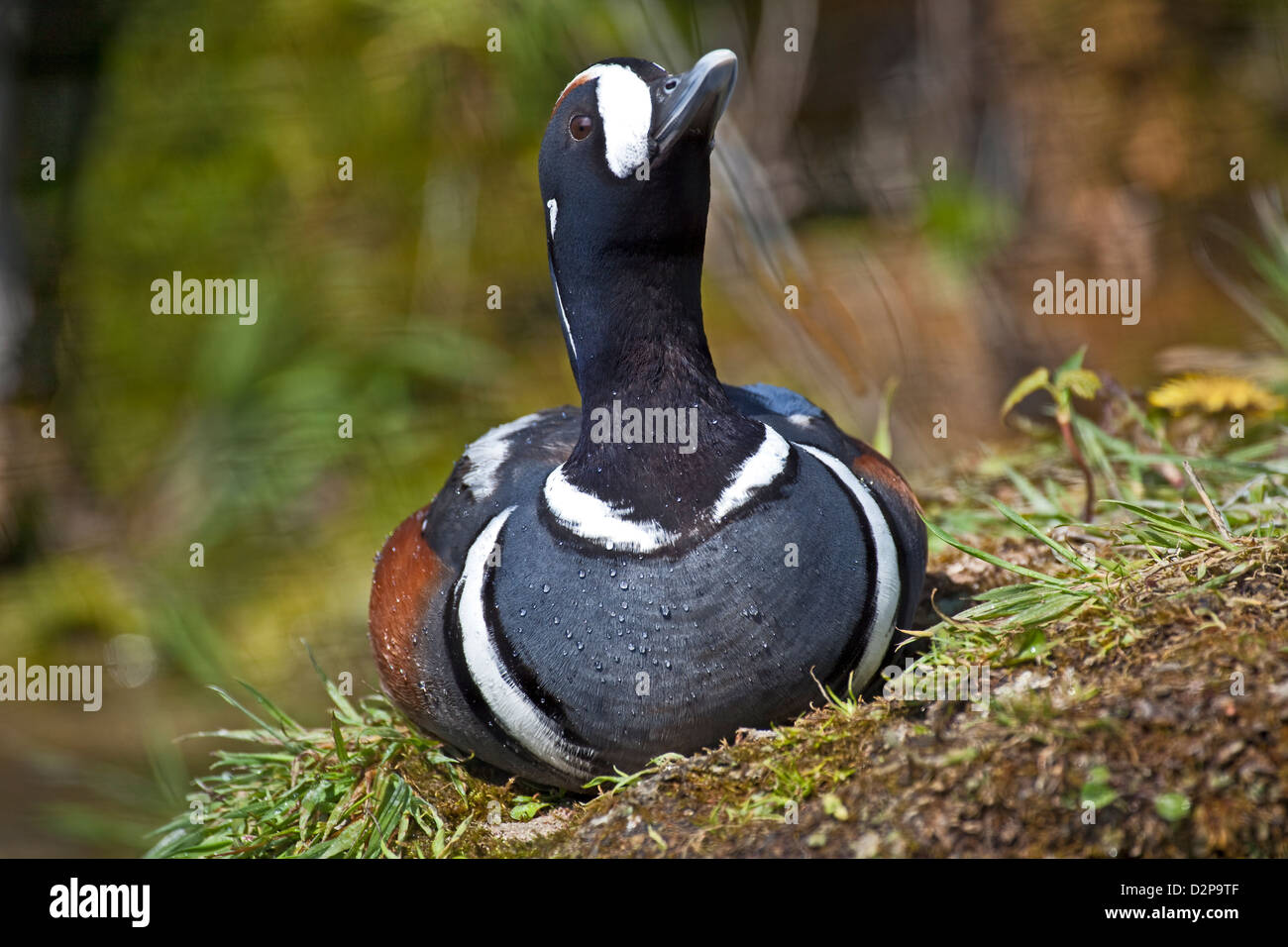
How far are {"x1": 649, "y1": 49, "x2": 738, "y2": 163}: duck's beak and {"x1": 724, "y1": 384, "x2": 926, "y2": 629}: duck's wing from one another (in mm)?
826

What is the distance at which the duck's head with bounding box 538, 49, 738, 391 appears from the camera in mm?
2697

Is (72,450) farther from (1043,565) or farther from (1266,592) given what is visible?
(1266,592)

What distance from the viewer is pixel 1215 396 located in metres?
4.05

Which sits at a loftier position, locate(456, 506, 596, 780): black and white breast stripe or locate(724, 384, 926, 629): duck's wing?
locate(724, 384, 926, 629): duck's wing

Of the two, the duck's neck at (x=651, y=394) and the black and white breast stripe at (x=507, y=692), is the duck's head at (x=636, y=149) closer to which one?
the duck's neck at (x=651, y=394)

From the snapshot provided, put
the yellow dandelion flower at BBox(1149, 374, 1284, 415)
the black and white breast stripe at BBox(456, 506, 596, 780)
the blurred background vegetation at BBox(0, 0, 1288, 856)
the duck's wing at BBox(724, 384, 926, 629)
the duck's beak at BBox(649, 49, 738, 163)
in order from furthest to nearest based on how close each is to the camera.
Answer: the blurred background vegetation at BBox(0, 0, 1288, 856) < the yellow dandelion flower at BBox(1149, 374, 1284, 415) < the duck's wing at BBox(724, 384, 926, 629) < the black and white breast stripe at BBox(456, 506, 596, 780) < the duck's beak at BBox(649, 49, 738, 163)

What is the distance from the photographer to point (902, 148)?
23.4ft

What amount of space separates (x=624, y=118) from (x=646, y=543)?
3.11 ft

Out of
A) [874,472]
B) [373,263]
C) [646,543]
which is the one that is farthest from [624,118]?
[373,263]

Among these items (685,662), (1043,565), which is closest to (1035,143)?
(1043,565)

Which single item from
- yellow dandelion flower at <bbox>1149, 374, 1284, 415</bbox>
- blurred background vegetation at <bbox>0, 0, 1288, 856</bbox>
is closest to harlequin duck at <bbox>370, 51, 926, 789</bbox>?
yellow dandelion flower at <bbox>1149, 374, 1284, 415</bbox>

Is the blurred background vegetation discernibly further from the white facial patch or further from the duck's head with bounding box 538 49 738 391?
the white facial patch

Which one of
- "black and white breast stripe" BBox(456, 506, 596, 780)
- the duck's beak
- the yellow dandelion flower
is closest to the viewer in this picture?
the duck's beak

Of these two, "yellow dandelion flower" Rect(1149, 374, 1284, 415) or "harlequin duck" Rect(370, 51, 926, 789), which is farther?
"yellow dandelion flower" Rect(1149, 374, 1284, 415)
